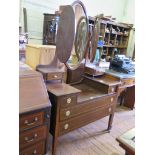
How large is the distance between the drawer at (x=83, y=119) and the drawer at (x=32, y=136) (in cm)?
24

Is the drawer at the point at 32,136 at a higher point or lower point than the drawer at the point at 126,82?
lower

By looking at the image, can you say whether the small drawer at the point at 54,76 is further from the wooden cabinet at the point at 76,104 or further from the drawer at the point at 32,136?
the drawer at the point at 32,136

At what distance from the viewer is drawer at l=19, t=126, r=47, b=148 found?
55.9 inches

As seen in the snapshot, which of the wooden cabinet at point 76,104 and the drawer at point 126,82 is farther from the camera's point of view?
the drawer at point 126,82

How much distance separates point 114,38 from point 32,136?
11.9 ft

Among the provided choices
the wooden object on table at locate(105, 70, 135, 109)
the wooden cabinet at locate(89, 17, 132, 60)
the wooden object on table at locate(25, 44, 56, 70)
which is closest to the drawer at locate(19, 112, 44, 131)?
the wooden object on table at locate(25, 44, 56, 70)

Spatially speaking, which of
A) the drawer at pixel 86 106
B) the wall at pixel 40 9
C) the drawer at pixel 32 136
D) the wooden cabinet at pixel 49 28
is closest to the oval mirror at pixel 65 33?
the drawer at pixel 86 106

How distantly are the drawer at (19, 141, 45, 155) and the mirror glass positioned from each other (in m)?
0.94

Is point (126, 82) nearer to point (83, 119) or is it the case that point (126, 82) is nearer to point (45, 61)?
point (83, 119)

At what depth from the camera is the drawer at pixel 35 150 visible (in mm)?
1490
